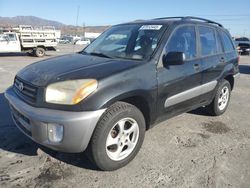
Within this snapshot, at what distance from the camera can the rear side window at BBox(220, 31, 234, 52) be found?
5344 millimetres

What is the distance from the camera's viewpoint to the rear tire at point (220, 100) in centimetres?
518

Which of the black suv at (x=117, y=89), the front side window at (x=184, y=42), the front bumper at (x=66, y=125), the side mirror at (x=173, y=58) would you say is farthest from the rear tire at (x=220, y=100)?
the front bumper at (x=66, y=125)

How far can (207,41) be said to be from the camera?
4.76 meters

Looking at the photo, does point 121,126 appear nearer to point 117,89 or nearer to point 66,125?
point 117,89

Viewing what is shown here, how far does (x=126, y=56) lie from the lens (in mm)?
3771

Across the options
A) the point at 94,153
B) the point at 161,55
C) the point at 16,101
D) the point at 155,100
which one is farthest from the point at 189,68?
the point at 16,101

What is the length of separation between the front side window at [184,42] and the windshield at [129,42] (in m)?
0.21

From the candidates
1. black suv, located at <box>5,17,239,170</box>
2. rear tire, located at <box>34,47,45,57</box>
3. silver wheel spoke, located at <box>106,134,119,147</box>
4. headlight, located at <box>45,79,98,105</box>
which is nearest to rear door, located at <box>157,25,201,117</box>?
black suv, located at <box>5,17,239,170</box>

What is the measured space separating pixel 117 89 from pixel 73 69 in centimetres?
62

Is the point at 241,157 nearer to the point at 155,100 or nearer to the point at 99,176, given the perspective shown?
the point at 155,100

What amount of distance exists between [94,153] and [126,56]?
1465mm

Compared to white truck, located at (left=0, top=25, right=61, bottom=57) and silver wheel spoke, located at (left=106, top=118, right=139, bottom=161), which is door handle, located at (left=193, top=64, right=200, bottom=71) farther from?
white truck, located at (left=0, top=25, right=61, bottom=57)

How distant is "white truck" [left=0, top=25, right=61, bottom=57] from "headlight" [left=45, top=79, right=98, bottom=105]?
57.0 ft

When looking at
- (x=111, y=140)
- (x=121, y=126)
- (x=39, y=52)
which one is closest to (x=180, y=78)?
(x=121, y=126)
